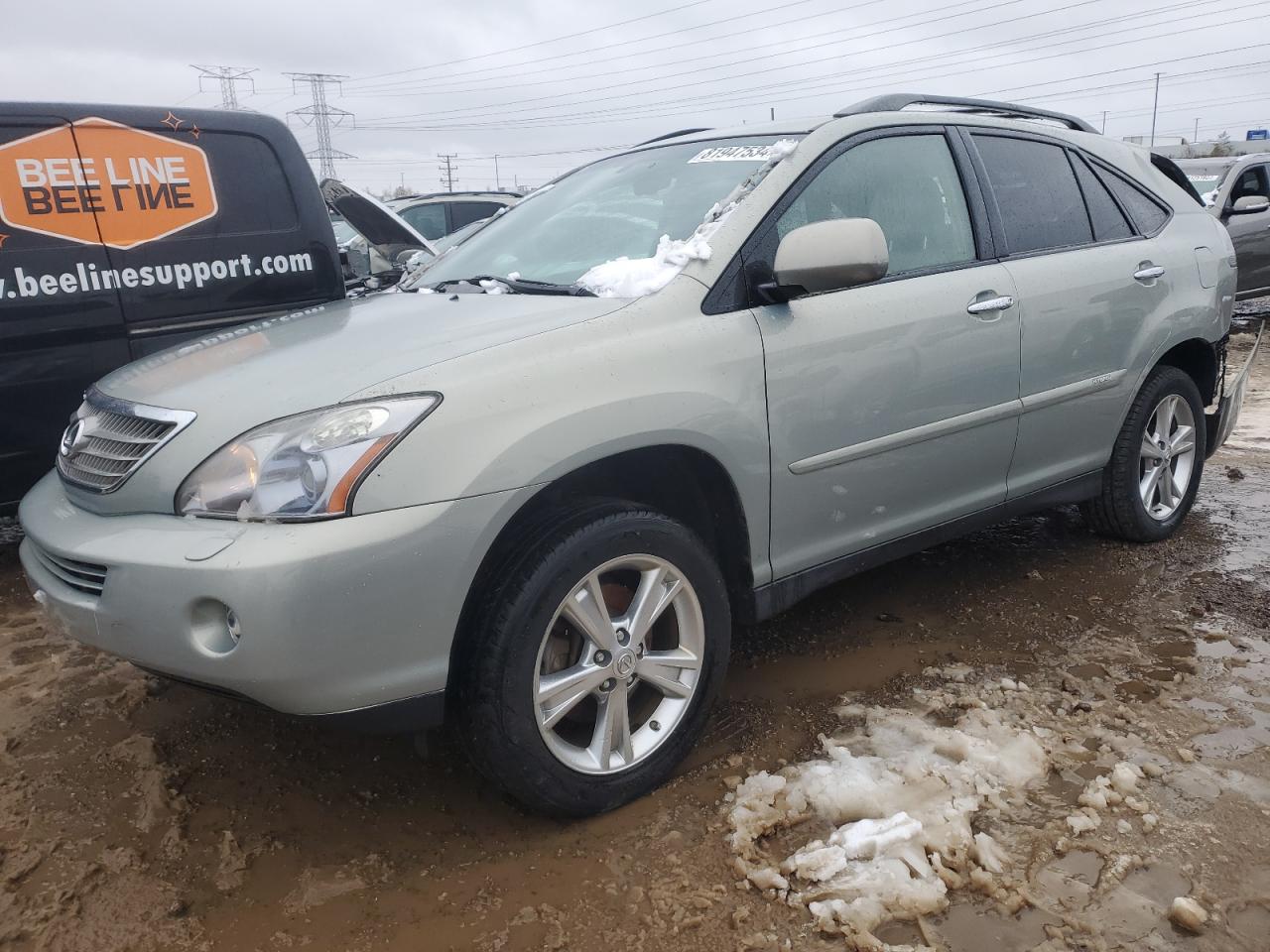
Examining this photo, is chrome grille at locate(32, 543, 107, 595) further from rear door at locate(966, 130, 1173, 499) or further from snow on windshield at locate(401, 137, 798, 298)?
rear door at locate(966, 130, 1173, 499)

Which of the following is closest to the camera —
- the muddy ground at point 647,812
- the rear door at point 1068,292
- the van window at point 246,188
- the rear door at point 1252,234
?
the muddy ground at point 647,812

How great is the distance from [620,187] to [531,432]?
1.32m

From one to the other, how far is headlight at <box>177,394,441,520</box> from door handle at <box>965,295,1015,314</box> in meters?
1.82

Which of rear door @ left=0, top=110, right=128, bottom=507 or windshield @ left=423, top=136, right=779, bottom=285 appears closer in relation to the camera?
windshield @ left=423, top=136, right=779, bottom=285

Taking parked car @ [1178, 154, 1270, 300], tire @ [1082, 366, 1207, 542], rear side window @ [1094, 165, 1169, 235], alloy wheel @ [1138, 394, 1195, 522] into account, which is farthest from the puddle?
parked car @ [1178, 154, 1270, 300]

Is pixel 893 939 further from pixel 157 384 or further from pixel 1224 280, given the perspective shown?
pixel 1224 280

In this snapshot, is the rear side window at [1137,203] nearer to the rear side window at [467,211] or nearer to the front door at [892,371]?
the front door at [892,371]

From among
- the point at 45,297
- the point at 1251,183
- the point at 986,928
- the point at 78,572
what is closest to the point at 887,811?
the point at 986,928

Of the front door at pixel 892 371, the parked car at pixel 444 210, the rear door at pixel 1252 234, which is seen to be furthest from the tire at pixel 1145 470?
the parked car at pixel 444 210

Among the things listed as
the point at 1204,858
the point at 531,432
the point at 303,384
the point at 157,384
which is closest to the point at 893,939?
the point at 1204,858

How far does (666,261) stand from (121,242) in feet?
8.21

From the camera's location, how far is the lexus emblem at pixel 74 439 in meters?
2.46

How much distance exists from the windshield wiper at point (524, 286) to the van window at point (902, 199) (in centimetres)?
62

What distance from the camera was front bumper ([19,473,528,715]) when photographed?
6.23 ft
